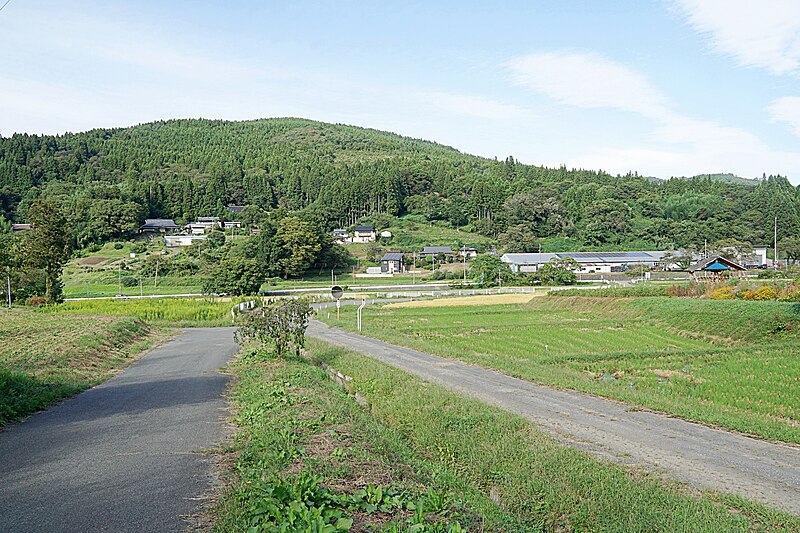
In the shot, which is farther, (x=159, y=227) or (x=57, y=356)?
(x=159, y=227)

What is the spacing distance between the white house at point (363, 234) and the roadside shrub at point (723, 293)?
213 ft

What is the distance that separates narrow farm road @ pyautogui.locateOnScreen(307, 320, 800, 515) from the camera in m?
7.38

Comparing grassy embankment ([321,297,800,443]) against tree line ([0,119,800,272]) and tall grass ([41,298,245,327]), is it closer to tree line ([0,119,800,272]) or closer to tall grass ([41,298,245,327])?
tall grass ([41,298,245,327])

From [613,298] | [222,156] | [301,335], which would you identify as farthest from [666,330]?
[222,156]

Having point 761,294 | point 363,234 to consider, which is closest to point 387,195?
point 363,234

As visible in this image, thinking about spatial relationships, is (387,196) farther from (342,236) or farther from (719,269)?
(719,269)

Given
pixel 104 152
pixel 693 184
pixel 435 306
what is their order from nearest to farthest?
pixel 435 306, pixel 693 184, pixel 104 152

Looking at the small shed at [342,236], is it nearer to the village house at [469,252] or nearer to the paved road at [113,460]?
the village house at [469,252]

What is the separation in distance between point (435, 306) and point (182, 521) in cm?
3905

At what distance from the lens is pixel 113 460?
691 cm

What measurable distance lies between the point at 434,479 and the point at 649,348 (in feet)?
57.3

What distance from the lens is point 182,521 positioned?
16.8ft

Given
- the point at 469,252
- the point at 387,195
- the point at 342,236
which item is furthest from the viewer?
the point at 387,195

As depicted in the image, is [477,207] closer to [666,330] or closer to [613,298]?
[613,298]
